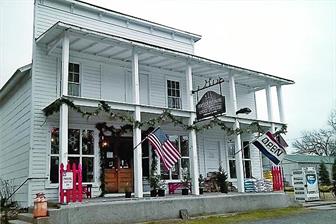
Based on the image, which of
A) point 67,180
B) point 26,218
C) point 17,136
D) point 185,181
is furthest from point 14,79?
point 185,181

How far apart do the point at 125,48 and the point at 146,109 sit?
2593 mm

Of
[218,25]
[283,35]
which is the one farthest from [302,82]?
[283,35]

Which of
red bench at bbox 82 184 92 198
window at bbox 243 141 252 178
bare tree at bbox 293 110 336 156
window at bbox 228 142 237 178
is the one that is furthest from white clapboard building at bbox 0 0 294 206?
bare tree at bbox 293 110 336 156

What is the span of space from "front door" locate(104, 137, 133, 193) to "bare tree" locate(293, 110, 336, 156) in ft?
165

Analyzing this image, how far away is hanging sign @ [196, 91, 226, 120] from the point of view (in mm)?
13047

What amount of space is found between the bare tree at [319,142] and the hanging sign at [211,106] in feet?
163

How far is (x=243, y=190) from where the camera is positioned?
15328mm

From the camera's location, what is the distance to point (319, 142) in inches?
2549

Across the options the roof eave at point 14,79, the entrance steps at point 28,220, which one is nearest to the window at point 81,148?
the entrance steps at point 28,220

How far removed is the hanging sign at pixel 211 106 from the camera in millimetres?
13047

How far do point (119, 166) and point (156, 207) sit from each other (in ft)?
11.8

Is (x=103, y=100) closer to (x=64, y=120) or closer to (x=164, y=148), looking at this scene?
(x=64, y=120)

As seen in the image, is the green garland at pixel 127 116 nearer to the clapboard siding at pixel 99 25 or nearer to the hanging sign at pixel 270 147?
the hanging sign at pixel 270 147

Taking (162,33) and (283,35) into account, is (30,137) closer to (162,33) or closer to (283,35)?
(162,33)
